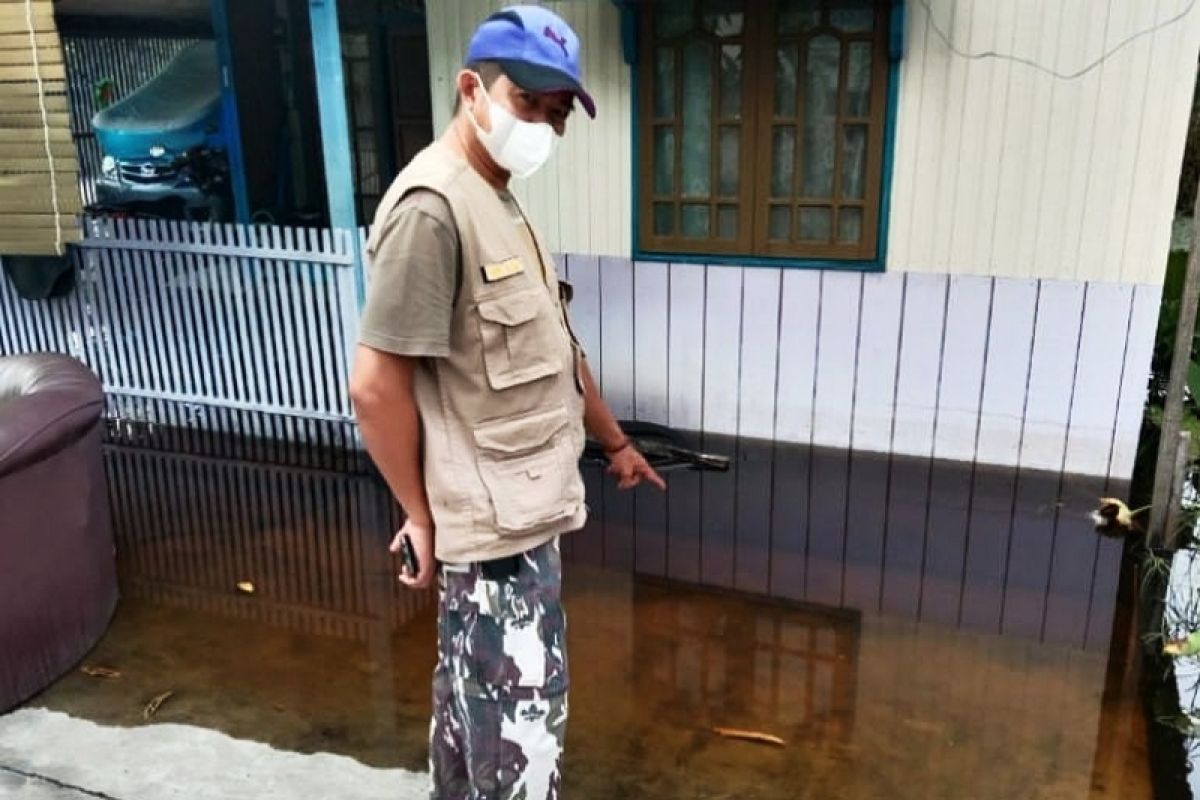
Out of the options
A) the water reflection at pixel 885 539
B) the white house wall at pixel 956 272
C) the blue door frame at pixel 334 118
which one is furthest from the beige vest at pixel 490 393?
the white house wall at pixel 956 272

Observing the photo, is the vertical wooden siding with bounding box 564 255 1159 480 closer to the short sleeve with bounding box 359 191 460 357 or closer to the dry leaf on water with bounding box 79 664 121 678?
the dry leaf on water with bounding box 79 664 121 678

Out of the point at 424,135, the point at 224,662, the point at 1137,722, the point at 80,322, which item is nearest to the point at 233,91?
the point at 424,135

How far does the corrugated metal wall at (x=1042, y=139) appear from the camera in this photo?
454cm

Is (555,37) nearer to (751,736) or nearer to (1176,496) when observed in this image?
(751,736)

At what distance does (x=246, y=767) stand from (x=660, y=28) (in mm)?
3952

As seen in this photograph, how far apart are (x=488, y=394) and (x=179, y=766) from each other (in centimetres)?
176

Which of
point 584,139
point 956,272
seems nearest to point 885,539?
point 956,272

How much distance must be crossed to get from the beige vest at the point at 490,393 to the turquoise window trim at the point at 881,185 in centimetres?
340

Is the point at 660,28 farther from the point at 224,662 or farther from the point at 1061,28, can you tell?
the point at 224,662

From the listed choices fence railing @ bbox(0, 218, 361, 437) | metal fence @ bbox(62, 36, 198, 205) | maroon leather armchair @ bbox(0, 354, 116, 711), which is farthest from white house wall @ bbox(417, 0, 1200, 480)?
metal fence @ bbox(62, 36, 198, 205)

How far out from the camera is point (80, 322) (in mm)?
6156

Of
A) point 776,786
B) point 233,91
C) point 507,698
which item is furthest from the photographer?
point 233,91

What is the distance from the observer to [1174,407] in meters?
4.17

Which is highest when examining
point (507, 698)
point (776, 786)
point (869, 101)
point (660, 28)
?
point (660, 28)
